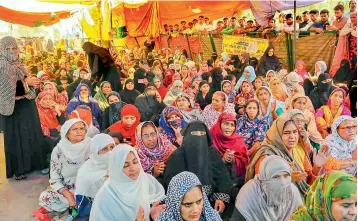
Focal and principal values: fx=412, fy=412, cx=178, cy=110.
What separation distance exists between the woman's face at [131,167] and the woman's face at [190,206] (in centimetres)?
62

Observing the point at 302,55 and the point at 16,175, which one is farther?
the point at 302,55

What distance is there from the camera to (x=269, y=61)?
7727mm

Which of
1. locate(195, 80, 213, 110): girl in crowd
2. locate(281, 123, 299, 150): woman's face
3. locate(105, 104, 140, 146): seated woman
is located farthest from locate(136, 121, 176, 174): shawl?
locate(195, 80, 213, 110): girl in crowd

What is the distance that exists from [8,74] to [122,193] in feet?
8.17

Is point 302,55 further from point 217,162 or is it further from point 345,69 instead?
point 217,162

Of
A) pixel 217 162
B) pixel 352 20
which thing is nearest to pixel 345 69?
pixel 352 20

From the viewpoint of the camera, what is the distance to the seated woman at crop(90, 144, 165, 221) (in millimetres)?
2594

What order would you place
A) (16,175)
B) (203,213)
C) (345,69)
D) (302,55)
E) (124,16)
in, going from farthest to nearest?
(124,16), (302,55), (345,69), (16,175), (203,213)

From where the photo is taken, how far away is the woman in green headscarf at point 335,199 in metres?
1.96

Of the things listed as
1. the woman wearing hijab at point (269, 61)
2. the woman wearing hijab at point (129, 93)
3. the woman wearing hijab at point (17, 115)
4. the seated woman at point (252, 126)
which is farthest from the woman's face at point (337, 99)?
the woman wearing hijab at point (17, 115)

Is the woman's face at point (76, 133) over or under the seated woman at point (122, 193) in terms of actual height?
over

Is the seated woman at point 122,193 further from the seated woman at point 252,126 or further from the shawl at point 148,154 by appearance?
the seated woman at point 252,126

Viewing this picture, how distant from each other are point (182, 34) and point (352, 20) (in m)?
5.88

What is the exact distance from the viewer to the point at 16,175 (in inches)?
183
